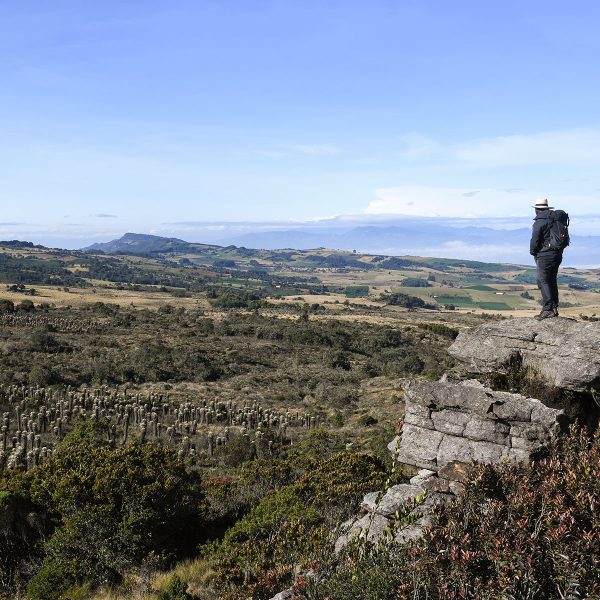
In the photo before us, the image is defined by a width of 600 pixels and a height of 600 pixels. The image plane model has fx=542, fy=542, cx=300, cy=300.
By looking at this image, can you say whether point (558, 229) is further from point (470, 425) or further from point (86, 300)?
point (86, 300)

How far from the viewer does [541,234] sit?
12969 mm

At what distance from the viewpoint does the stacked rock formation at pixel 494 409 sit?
9.38m

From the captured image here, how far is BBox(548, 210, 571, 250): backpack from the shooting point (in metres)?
12.7

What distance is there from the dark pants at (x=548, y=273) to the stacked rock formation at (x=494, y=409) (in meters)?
0.79

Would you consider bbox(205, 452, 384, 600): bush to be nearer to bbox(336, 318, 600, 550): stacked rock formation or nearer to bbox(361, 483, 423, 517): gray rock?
bbox(336, 318, 600, 550): stacked rock formation

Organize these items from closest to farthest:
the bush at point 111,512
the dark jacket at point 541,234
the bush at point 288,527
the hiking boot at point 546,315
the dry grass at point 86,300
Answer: the bush at point 288,527 < the bush at point 111,512 < the dark jacket at point 541,234 < the hiking boot at point 546,315 < the dry grass at point 86,300

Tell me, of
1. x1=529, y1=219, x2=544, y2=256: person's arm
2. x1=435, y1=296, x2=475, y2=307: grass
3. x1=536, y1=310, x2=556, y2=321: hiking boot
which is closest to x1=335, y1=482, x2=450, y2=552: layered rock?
x1=536, y1=310, x2=556, y2=321: hiking boot

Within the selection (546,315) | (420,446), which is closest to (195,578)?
(420,446)

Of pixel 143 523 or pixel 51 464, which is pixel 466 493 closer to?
pixel 143 523

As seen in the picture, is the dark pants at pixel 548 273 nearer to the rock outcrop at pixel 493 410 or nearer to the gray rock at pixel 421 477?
the rock outcrop at pixel 493 410

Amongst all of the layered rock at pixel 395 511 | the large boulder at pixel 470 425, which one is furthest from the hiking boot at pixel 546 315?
the layered rock at pixel 395 511

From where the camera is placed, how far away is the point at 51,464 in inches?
535

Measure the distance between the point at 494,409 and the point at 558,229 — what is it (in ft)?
16.6

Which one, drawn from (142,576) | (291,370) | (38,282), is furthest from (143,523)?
(38,282)
